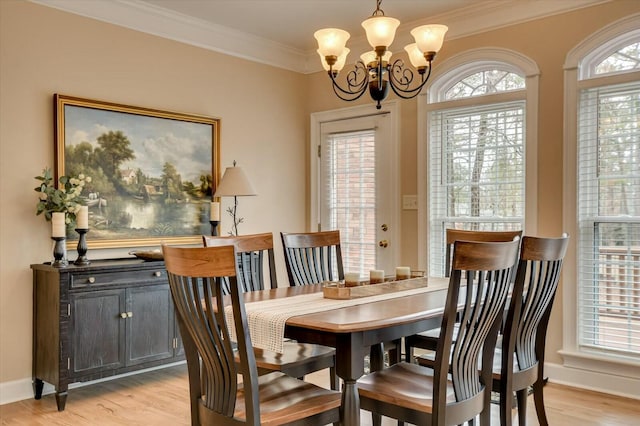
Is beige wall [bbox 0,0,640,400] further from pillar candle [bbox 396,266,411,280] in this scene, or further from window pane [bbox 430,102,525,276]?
pillar candle [bbox 396,266,411,280]

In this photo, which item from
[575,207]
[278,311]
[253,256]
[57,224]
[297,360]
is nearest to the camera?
[278,311]

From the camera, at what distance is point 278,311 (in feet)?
7.16

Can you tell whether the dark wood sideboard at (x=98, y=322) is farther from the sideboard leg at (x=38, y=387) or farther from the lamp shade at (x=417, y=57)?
the lamp shade at (x=417, y=57)

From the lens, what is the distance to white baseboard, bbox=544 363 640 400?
354 centimetres

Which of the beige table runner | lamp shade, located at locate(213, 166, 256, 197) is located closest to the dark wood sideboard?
lamp shade, located at locate(213, 166, 256, 197)

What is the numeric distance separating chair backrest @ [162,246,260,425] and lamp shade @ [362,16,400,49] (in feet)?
4.74

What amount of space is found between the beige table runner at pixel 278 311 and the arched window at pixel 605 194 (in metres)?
1.82

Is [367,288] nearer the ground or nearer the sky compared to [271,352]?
nearer the sky

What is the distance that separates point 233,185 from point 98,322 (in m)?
1.46

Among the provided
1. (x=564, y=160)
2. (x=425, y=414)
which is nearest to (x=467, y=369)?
(x=425, y=414)

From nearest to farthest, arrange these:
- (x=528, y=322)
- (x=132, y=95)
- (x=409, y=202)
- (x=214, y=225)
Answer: (x=528, y=322) < (x=132, y=95) < (x=214, y=225) < (x=409, y=202)

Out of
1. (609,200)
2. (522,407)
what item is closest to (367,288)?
(522,407)

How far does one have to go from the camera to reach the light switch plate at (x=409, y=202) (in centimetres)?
468

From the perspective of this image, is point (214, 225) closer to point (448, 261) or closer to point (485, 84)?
point (448, 261)
